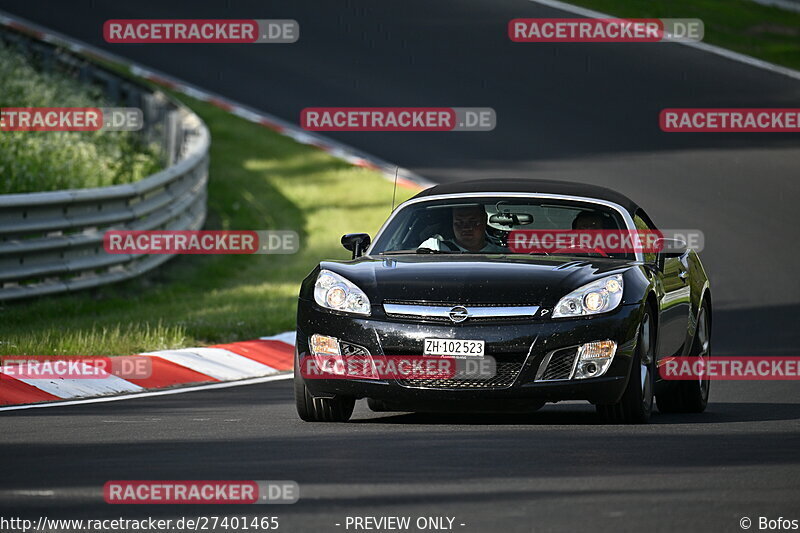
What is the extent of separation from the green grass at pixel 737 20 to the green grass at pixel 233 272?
9.73 metres

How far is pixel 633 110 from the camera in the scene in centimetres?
2719

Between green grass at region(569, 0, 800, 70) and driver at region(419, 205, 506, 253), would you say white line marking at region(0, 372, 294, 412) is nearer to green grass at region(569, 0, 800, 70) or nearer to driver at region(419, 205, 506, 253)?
driver at region(419, 205, 506, 253)

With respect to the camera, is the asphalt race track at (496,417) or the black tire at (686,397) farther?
the black tire at (686,397)

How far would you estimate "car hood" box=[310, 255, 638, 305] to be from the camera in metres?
9.06

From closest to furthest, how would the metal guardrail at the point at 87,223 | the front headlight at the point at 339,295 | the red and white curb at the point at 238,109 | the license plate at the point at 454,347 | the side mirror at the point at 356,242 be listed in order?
1. the license plate at the point at 454,347
2. the front headlight at the point at 339,295
3. the side mirror at the point at 356,242
4. the metal guardrail at the point at 87,223
5. the red and white curb at the point at 238,109

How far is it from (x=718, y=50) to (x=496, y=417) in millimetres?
21843

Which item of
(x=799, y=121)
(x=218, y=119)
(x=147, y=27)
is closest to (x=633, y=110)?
(x=799, y=121)

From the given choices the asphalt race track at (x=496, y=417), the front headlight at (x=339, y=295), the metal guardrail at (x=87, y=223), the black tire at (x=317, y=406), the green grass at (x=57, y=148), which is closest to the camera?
the asphalt race track at (x=496, y=417)

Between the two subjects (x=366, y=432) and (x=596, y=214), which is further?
(x=596, y=214)

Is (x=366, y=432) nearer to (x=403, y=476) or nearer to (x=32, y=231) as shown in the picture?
(x=403, y=476)

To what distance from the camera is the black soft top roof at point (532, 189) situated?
1057 cm

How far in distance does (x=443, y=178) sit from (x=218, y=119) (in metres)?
4.96

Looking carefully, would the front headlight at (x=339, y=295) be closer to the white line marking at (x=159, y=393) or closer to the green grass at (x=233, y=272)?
the white line marking at (x=159, y=393)

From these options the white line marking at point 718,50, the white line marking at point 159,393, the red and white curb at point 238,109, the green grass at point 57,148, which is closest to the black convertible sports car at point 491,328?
the white line marking at point 159,393
